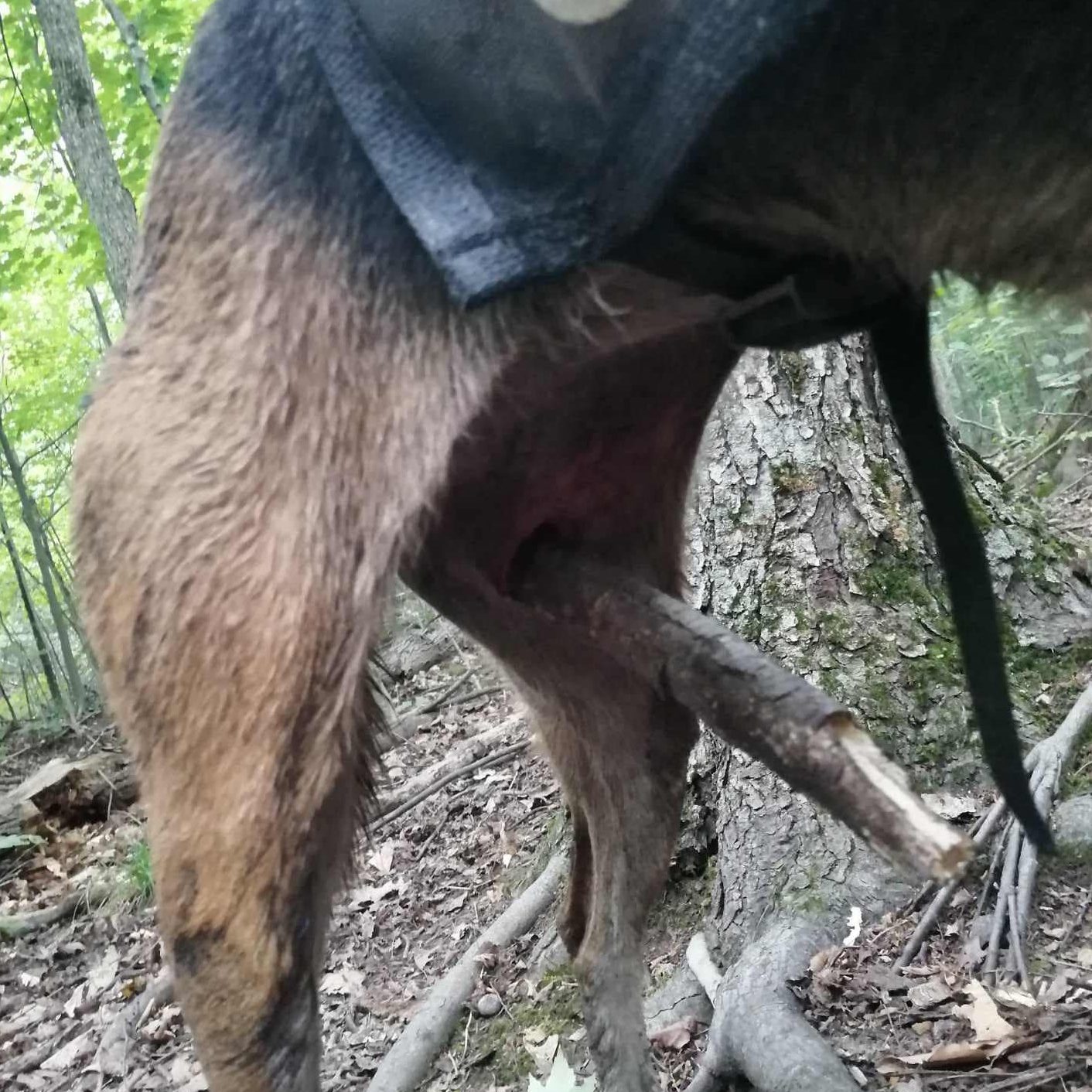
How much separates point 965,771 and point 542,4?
2422 millimetres

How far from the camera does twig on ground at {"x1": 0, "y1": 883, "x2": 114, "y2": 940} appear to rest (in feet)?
16.5

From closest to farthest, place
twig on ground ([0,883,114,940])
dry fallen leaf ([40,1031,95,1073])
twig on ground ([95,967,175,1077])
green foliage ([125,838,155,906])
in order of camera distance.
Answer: twig on ground ([95,967,175,1077]), dry fallen leaf ([40,1031,95,1073]), green foliage ([125,838,155,906]), twig on ground ([0,883,114,940])

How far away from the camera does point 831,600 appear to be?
3082 mm

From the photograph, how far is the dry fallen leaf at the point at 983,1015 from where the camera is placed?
84.0 inches

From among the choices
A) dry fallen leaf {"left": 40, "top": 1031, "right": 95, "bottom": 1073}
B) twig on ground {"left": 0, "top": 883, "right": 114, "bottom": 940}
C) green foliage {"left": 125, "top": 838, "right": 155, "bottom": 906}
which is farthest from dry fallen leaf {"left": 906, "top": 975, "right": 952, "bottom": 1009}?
twig on ground {"left": 0, "top": 883, "right": 114, "bottom": 940}

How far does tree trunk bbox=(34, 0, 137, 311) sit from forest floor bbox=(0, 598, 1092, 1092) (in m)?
3.12

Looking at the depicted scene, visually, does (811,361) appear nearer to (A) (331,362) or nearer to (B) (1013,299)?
(B) (1013,299)

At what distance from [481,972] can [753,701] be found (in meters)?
2.17

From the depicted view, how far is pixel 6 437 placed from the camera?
34.0 ft

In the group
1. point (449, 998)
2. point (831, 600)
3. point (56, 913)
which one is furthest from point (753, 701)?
point (56, 913)

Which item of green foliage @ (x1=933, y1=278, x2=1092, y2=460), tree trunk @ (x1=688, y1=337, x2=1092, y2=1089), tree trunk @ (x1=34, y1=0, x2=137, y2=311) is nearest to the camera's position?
green foliage @ (x1=933, y1=278, x2=1092, y2=460)

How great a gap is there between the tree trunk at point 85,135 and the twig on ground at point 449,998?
450cm

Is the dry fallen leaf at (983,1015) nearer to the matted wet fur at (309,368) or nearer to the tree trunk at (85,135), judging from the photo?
the matted wet fur at (309,368)

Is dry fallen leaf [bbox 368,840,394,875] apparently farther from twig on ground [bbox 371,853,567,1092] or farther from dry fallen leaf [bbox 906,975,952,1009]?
dry fallen leaf [bbox 906,975,952,1009]
